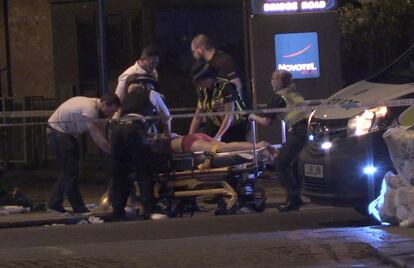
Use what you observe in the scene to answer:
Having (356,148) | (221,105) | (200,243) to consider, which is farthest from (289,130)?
(200,243)

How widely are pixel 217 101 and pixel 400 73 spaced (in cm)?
249

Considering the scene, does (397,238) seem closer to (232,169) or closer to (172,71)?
(232,169)

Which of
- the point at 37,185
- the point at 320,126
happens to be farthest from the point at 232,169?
the point at 37,185

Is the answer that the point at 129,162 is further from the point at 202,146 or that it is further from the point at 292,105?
the point at 292,105

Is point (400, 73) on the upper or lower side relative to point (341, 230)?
upper

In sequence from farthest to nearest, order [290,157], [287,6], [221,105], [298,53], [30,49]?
[30,49] → [298,53] → [287,6] → [221,105] → [290,157]

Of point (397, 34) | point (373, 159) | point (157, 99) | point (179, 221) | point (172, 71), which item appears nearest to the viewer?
point (373, 159)

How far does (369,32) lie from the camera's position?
18.2m

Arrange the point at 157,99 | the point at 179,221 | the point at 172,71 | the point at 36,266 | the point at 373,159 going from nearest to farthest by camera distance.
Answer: the point at 36,266
the point at 373,159
the point at 179,221
the point at 157,99
the point at 172,71

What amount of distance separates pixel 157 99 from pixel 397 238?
383 cm

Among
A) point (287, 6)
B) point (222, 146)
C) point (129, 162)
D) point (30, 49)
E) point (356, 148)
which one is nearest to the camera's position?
point (356, 148)

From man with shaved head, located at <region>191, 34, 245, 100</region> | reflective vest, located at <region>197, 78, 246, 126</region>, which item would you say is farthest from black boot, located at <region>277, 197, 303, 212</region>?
man with shaved head, located at <region>191, 34, 245, 100</region>

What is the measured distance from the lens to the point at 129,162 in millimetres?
10547

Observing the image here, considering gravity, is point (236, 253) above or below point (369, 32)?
below
